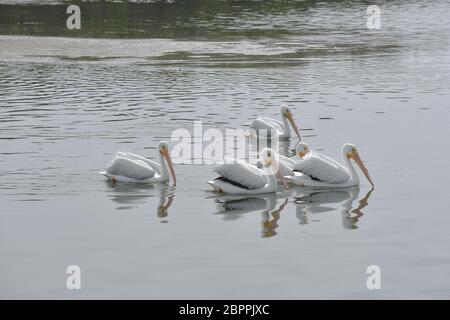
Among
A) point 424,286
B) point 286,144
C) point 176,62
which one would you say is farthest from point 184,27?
point 424,286

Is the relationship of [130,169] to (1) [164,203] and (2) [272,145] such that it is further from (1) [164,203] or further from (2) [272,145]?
(2) [272,145]

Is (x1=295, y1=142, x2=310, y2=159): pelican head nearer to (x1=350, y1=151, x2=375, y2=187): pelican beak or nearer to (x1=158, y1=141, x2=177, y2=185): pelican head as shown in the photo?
(x1=350, y1=151, x2=375, y2=187): pelican beak

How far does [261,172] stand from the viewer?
14734mm

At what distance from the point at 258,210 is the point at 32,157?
4942mm

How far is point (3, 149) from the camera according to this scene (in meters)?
18.0

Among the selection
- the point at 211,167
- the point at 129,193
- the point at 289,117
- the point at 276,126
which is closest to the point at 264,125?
the point at 276,126

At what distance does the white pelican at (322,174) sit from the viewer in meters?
15.0

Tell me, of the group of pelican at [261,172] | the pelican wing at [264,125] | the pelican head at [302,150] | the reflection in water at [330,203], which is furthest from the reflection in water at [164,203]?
the pelican wing at [264,125]

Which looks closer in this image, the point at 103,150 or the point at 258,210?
the point at 258,210

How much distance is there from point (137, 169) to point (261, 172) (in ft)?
6.01

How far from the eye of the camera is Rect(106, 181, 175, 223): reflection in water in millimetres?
13984

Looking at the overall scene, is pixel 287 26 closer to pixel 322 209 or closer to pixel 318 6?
pixel 318 6

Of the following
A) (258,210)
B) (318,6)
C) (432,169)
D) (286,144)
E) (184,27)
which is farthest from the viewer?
(318,6)

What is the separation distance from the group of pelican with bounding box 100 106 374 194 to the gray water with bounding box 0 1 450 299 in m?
0.18
